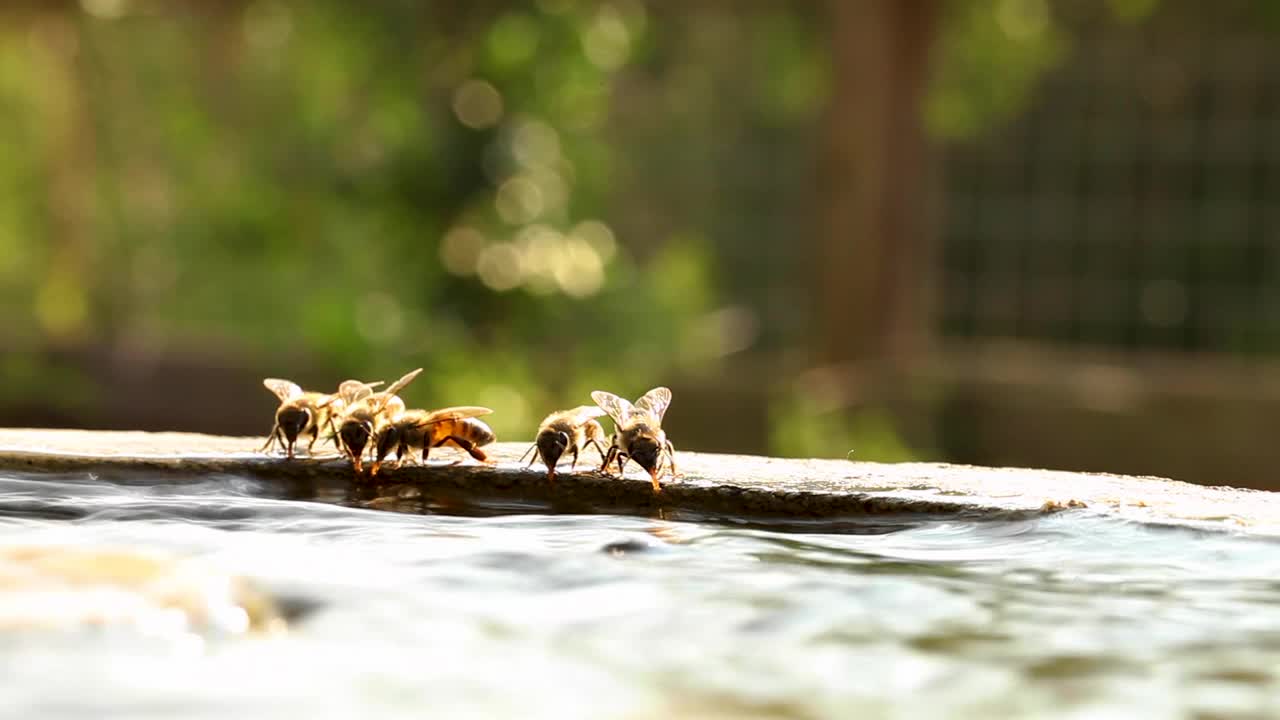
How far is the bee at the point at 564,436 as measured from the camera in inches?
105

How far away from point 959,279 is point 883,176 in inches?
93.5

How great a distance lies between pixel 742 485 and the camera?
2.59 m

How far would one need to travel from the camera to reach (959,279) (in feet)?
34.2

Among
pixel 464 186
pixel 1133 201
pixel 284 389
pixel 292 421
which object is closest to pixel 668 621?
pixel 292 421

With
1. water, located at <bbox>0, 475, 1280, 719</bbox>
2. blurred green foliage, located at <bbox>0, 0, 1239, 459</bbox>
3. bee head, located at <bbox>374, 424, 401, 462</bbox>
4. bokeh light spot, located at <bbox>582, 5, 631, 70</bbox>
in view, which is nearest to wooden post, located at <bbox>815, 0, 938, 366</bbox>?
blurred green foliage, located at <bbox>0, 0, 1239, 459</bbox>

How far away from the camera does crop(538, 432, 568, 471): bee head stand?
2666mm

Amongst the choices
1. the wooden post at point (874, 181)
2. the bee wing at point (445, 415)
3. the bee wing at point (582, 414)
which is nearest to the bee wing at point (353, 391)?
the bee wing at point (445, 415)

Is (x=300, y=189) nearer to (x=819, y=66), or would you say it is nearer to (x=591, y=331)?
(x=591, y=331)

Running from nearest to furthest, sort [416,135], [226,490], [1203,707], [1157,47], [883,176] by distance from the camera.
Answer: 1. [1203,707]
2. [226,490]
3. [883,176]
4. [416,135]
5. [1157,47]

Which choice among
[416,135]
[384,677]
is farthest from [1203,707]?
[416,135]

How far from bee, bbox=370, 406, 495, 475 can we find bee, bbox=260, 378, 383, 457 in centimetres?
10

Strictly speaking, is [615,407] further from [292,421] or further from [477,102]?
[477,102]

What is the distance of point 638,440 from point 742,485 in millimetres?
169

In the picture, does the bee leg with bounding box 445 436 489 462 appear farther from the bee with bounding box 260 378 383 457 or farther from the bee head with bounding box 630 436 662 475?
the bee head with bounding box 630 436 662 475
